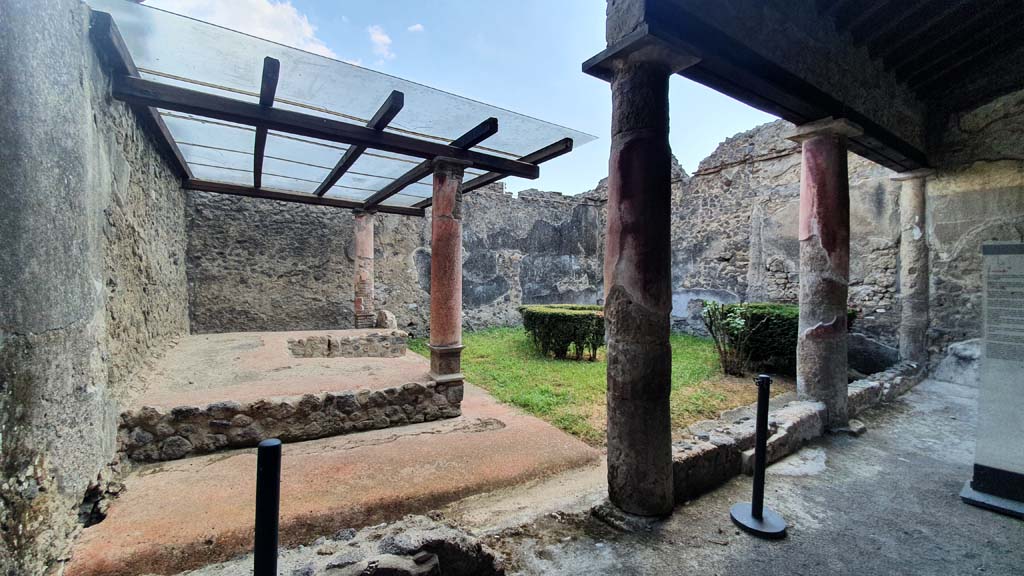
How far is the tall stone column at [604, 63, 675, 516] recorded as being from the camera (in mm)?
2238

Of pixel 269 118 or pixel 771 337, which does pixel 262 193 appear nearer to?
pixel 269 118

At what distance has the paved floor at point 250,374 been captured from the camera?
3752 millimetres

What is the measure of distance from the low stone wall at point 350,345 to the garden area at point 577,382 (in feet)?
3.30

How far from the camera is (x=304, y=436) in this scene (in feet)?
12.5

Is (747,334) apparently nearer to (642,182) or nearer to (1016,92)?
(1016,92)

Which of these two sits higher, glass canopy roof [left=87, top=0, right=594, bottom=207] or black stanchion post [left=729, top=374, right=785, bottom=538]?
glass canopy roof [left=87, top=0, right=594, bottom=207]

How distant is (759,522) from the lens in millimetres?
2246

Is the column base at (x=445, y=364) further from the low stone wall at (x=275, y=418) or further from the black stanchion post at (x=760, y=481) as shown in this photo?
the black stanchion post at (x=760, y=481)

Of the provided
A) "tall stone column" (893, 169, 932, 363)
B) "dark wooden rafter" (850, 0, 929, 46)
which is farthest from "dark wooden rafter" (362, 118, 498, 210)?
"tall stone column" (893, 169, 932, 363)

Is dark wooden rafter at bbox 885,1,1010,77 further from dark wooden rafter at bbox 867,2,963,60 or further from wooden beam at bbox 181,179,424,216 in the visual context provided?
wooden beam at bbox 181,179,424,216

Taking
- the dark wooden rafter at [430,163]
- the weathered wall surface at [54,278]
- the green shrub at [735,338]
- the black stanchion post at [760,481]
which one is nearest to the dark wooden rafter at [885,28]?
the dark wooden rafter at [430,163]

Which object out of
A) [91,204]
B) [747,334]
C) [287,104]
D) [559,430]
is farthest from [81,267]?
[747,334]

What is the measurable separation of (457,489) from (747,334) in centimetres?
521

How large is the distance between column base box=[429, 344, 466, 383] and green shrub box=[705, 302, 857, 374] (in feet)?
14.6
